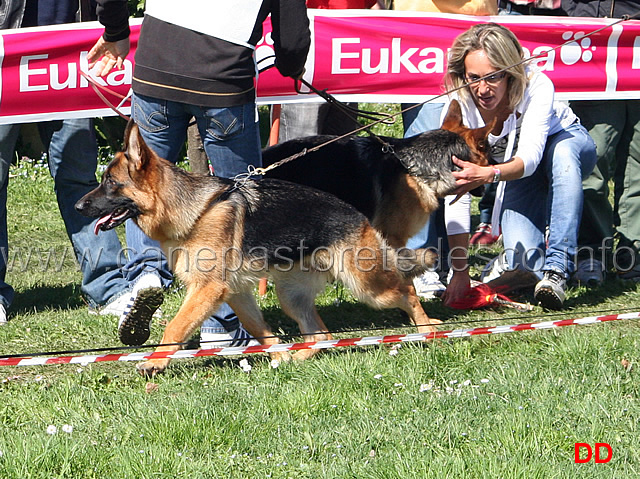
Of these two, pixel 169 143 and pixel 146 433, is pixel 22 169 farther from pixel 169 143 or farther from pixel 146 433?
pixel 146 433

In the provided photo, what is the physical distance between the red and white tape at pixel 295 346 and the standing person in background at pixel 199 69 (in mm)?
376

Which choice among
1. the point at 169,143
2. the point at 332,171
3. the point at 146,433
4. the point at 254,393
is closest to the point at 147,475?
the point at 146,433

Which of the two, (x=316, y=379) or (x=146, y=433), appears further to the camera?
(x=316, y=379)

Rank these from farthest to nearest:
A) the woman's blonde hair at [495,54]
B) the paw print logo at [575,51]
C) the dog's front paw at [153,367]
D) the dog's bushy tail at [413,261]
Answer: the paw print logo at [575,51], the woman's blonde hair at [495,54], the dog's bushy tail at [413,261], the dog's front paw at [153,367]

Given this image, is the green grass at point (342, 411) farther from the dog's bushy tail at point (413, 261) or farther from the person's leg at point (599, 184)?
the person's leg at point (599, 184)

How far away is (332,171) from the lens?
5.18 m

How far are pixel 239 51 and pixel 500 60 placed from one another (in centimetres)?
174

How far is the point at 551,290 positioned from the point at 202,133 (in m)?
2.50

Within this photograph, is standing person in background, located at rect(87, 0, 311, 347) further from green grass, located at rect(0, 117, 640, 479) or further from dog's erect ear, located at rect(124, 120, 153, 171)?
green grass, located at rect(0, 117, 640, 479)

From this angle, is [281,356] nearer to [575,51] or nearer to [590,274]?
[590,274]

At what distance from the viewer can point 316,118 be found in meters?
6.51

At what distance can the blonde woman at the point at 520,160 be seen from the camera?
5.05m

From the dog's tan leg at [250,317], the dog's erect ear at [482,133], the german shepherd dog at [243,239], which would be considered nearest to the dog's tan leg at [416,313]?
the german shepherd dog at [243,239]

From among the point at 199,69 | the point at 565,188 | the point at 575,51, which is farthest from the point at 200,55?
the point at 575,51
